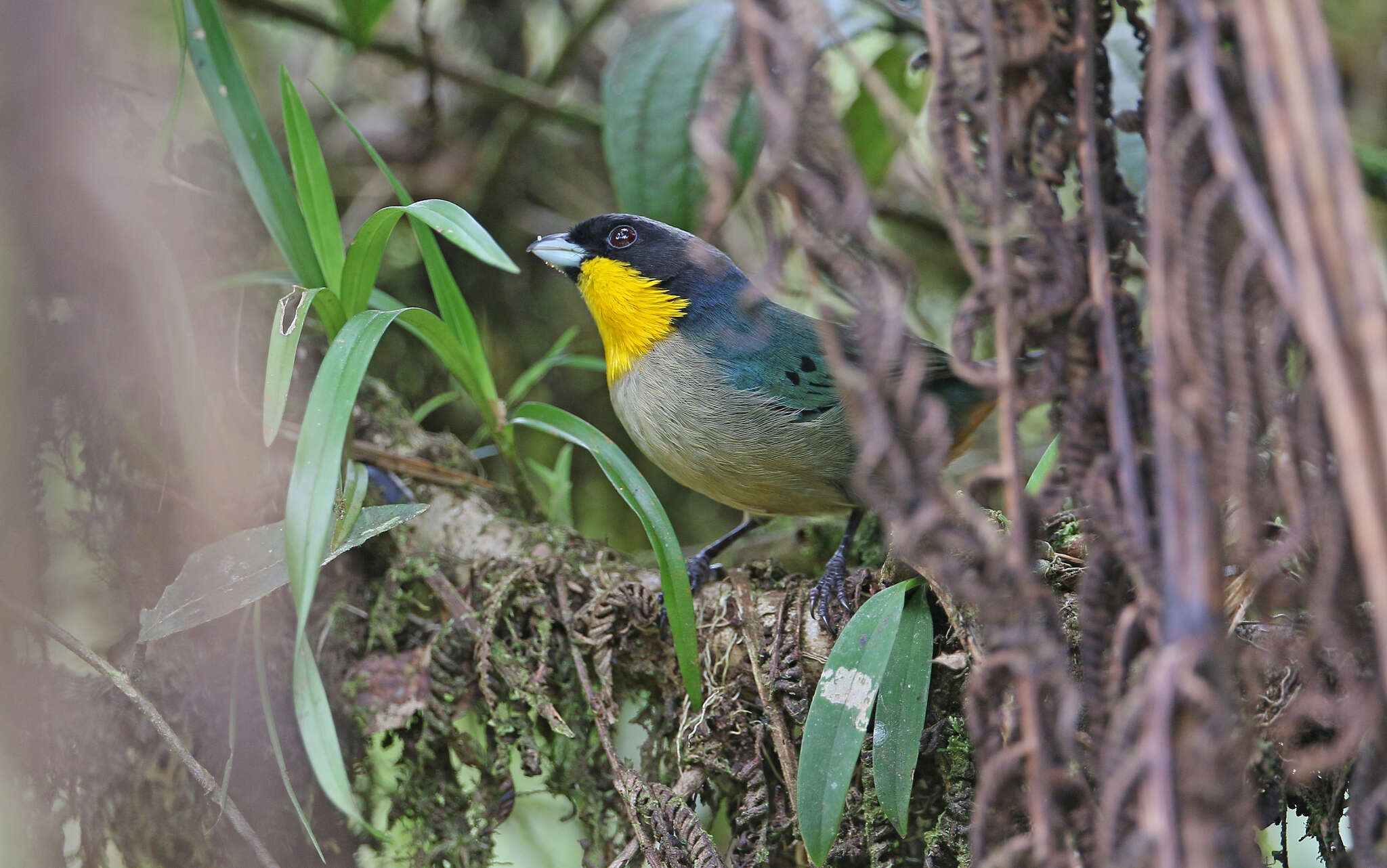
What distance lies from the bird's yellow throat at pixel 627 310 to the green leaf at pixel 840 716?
147cm

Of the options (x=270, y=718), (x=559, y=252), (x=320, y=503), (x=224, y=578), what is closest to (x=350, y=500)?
(x=224, y=578)

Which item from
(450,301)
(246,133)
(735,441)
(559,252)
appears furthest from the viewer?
(559,252)

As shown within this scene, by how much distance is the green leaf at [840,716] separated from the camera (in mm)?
1795

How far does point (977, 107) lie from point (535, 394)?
3.29 metres

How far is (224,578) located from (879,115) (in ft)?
9.69

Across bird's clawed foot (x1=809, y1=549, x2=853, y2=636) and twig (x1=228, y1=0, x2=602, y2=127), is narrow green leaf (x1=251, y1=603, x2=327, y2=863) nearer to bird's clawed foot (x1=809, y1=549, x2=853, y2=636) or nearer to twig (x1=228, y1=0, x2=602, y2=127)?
bird's clawed foot (x1=809, y1=549, x2=853, y2=636)

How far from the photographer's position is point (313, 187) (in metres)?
2.52

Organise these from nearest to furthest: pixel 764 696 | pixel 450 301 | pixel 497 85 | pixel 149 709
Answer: pixel 149 709 → pixel 764 696 → pixel 450 301 → pixel 497 85

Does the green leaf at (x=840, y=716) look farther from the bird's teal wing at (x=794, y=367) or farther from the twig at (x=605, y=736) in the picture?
the bird's teal wing at (x=794, y=367)

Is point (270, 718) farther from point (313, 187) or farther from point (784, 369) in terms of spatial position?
point (784, 369)

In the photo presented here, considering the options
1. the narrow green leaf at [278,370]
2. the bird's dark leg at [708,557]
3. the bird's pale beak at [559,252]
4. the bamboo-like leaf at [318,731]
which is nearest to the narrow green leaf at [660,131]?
the bird's pale beak at [559,252]

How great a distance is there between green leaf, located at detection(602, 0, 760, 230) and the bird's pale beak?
0.96ft

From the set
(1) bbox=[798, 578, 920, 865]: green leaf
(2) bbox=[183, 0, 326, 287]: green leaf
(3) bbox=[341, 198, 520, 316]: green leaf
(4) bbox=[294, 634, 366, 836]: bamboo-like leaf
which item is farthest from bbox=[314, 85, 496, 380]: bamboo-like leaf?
(1) bbox=[798, 578, 920, 865]: green leaf

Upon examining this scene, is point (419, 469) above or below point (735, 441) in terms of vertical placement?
below
